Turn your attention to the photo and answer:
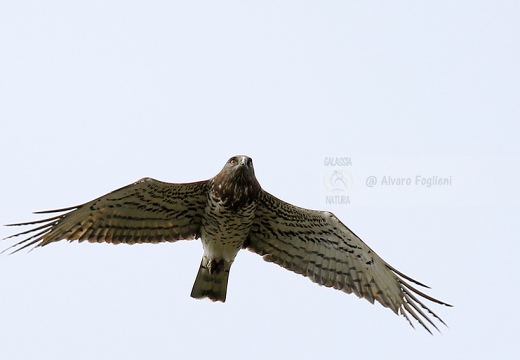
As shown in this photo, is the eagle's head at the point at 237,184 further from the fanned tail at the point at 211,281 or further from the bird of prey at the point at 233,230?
the fanned tail at the point at 211,281

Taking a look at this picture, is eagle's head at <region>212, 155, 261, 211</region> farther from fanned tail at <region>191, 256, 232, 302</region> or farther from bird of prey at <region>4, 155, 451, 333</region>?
fanned tail at <region>191, 256, 232, 302</region>

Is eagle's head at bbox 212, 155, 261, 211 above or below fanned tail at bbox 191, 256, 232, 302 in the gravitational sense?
above

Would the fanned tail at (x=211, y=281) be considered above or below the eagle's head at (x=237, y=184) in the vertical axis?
below

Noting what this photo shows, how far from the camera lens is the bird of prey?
11.7m

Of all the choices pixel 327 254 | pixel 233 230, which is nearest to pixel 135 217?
pixel 233 230

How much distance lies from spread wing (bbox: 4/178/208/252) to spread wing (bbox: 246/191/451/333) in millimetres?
921

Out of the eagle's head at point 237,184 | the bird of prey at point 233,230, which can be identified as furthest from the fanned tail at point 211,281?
the eagle's head at point 237,184

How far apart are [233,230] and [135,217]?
134 cm

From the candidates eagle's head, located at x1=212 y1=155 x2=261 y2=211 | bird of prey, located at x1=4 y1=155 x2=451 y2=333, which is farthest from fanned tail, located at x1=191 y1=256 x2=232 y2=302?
eagle's head, located at x1=212 y1=155 x2=261 y2=211

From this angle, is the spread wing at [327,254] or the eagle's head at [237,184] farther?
the spread wing at [327,254]

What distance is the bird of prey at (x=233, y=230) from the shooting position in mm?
11734

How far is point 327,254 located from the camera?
1277 centimetres

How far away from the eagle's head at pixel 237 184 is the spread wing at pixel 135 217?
41cm

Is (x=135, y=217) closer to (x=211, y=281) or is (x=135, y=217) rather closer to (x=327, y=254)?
(x=211, y=281)
